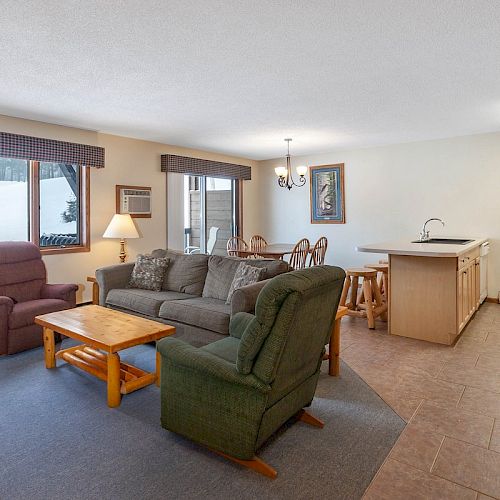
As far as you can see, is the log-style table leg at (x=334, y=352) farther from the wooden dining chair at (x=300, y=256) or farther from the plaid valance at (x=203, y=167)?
the plaid valance at (x=203, y=167)

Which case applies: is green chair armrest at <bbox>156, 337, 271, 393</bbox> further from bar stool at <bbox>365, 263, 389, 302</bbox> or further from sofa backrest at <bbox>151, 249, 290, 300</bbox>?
bar stool at <bbox>365, 263, 389, 302</bbox>

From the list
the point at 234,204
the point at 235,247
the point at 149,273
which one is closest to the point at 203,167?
the point at 234,204

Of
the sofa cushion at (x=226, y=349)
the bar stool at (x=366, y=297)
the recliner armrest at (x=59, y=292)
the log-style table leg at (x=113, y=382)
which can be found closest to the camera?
the sofa cushion at (x=226, y=349)

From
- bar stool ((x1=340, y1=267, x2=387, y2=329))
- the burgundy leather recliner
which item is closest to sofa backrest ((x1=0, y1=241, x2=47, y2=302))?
the burgundy leather recliner

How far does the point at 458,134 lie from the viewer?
5.39m

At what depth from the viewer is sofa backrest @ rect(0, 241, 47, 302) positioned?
12.9 feet

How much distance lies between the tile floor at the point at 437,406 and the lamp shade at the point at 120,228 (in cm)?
282

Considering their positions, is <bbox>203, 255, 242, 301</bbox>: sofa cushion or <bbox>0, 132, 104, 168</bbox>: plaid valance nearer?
<bbox>203, 255, 242, 301</bbox>: sofa cushion

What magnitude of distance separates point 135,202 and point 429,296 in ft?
12.7

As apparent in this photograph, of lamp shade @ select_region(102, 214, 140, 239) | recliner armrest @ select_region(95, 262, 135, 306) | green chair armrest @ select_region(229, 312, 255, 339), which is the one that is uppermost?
lamp shade @ select_region(102, 214, 140, 239)

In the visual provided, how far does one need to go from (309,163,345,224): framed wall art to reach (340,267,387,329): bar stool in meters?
2.05

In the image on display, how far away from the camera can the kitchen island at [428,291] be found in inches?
145

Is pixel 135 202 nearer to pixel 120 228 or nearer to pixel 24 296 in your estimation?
pixel 120 228

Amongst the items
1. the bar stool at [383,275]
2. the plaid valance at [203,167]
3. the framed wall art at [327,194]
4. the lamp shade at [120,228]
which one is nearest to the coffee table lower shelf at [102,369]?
the lamp shade at [120,228]
